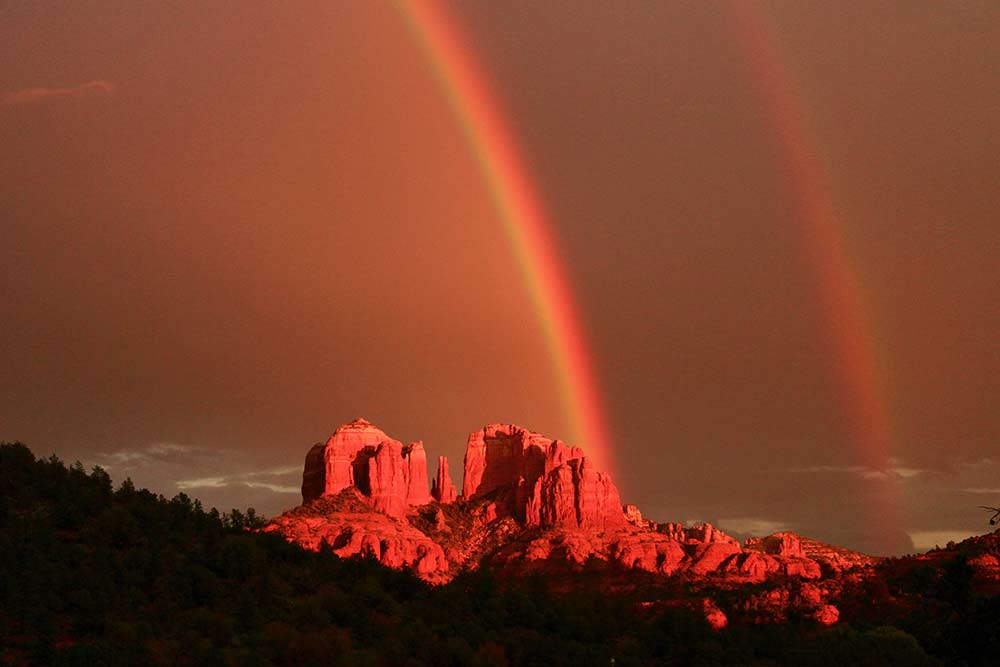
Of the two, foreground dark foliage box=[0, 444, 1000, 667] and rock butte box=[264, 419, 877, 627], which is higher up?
rock butte box=[264, 419, 877, 627]

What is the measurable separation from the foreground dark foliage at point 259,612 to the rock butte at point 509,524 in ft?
238

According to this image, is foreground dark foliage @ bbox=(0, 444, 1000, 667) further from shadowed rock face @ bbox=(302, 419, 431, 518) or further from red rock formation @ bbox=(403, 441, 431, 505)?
red rock formation @ bbox=(403, 441, 431, 505)


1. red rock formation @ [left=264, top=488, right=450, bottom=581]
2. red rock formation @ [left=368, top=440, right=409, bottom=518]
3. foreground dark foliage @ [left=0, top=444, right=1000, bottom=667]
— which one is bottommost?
foreground dark foliage @ [left=0, top=444, right=1000, bottom=667]

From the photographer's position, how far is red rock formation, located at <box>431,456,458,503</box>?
19388 cm

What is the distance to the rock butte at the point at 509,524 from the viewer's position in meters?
152

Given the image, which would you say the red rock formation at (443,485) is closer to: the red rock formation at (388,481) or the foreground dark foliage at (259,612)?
the red rock formation at (388,481)

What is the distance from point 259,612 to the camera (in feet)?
179

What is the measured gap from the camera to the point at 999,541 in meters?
99.9

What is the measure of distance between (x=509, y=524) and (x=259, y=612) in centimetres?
12679

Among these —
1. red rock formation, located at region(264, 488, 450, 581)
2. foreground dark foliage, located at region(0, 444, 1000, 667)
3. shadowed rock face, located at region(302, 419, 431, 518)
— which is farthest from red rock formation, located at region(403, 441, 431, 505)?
foreground dark foliage, located at region(0, 444, 1000, 667)

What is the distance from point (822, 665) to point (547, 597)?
19610mm

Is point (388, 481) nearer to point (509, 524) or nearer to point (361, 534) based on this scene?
point (509, 524)

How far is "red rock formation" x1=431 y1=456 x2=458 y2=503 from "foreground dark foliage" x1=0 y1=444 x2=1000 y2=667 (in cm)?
11554

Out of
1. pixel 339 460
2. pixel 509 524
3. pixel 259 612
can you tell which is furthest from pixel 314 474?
pixel 259 612
